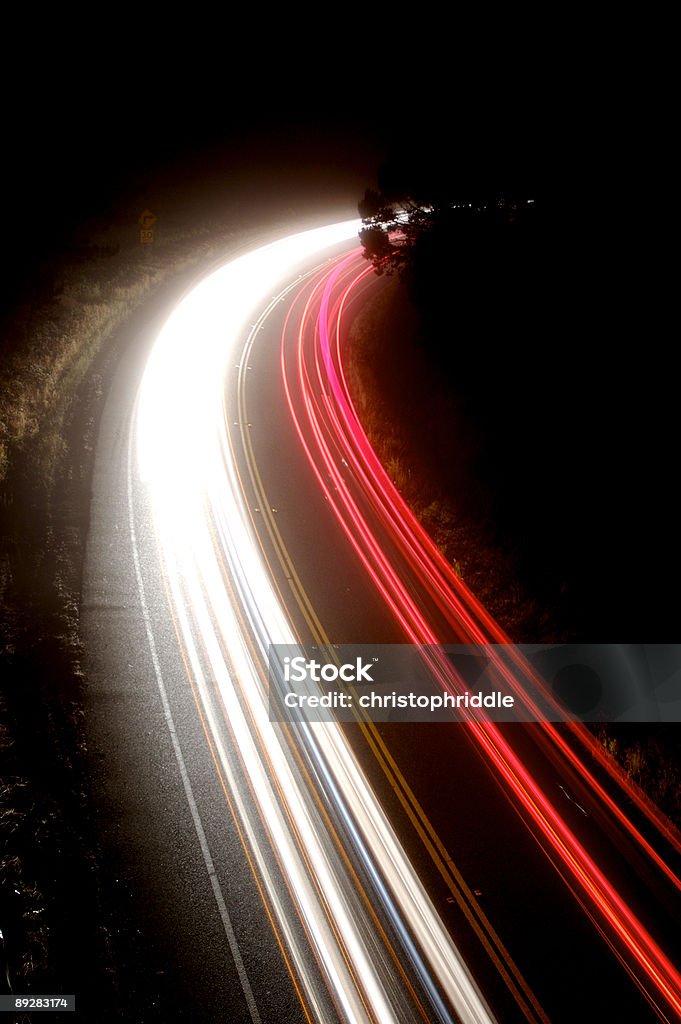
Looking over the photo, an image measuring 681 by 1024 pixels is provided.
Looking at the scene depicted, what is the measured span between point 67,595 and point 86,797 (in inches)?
198

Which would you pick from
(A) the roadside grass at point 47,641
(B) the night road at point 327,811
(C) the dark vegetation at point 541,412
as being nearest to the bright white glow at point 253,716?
(B) the night road at point 327,811

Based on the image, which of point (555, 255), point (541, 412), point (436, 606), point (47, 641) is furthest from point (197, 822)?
point (555, 255)

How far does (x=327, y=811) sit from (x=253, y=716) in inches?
90.4

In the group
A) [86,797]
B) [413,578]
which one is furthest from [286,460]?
[86,797]

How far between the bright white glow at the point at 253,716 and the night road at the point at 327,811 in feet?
0.13

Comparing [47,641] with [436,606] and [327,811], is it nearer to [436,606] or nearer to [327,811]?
[327,811]

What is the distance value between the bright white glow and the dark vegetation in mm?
4896

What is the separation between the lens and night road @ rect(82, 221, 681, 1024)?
8.09 m

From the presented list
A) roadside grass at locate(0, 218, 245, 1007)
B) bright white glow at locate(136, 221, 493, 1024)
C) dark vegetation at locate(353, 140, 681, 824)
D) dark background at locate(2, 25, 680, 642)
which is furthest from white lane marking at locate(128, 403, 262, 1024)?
dark background at locate(2, 25, 680, 642)

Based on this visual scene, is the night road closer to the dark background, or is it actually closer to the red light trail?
the red light trail

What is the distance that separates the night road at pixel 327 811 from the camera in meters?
8.09

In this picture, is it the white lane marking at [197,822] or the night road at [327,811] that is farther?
the night road at [327,811]

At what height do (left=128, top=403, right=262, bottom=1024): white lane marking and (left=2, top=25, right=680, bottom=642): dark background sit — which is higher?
(left=2, top=25, right=680, bottom=642): dark background

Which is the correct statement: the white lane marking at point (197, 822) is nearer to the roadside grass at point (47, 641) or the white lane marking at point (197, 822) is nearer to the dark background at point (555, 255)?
the roadside grass at point (47, 641)
